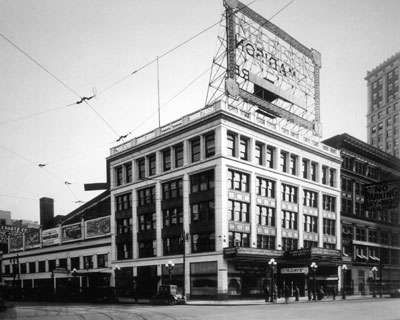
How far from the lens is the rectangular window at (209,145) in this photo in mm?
42500

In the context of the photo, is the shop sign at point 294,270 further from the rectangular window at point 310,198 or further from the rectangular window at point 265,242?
the rectangular window at point 310,198

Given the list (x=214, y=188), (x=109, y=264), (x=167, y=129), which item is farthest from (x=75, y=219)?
(x=214, y=188)

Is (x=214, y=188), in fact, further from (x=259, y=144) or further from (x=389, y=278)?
(x=389, y=278)

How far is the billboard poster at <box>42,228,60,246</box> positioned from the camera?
64938mm

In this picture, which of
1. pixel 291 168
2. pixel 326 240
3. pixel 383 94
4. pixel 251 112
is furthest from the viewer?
pixel 383 94

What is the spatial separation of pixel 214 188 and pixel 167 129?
9.74 meters

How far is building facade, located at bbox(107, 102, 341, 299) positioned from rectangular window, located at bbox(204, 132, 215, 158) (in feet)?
0.33

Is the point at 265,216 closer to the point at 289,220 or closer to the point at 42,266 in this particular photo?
the point at 289,220

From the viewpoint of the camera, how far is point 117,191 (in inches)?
2125

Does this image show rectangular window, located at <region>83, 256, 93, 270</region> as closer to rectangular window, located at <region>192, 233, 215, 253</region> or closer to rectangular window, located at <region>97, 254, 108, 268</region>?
rectangular window, located at <region>97, 254, 108, 268</region>

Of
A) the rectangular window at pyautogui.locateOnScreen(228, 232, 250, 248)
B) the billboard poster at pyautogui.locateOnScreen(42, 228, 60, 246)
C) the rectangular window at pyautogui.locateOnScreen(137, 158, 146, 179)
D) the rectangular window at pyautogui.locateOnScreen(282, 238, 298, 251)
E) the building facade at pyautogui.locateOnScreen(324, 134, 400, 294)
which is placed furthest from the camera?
the billboard poster at pyautogui.locateOnScreen(42, 228, 60, 246)

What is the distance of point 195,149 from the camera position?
44531mm

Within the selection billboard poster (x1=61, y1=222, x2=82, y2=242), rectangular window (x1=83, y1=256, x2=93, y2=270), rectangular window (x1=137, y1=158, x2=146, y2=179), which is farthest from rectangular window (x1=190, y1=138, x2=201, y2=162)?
billboard poster (x1=61, y1=222, x2=82, y2=242)

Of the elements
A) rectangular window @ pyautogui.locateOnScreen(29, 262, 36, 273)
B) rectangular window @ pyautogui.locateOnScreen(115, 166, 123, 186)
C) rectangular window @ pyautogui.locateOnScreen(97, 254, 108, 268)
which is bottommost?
rectangular window @ pyautogui.locateOnScreen(29, 262, 36, 273)
